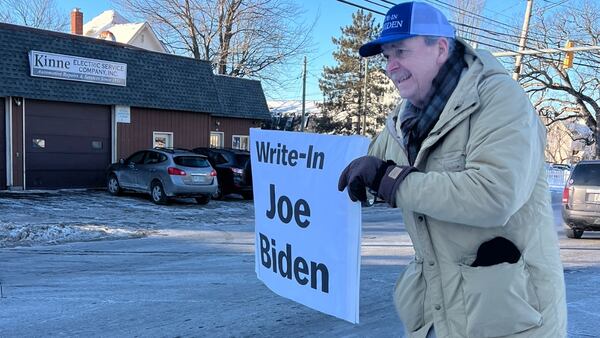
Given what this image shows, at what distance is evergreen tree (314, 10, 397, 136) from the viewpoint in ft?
156

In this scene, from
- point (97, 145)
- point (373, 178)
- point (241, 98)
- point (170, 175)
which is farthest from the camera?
point (241, 98)

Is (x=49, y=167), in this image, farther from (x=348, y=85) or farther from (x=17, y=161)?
(x=348, y=85)

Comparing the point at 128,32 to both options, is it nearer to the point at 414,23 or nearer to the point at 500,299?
the point at 414,23

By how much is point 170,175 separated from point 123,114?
16.6ft

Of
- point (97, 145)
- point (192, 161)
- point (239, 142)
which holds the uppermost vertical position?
point (239, 142)

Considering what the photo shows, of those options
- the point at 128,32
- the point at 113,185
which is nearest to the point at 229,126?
the point at 113,185

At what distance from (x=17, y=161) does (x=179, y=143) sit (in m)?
5.85

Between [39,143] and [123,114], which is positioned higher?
[123,114]

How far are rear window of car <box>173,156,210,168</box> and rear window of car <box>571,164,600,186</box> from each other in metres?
9.41

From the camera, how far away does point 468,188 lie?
1.68 metres

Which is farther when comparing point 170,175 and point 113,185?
point 113,185

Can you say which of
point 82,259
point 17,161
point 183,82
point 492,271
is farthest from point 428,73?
point 183,82

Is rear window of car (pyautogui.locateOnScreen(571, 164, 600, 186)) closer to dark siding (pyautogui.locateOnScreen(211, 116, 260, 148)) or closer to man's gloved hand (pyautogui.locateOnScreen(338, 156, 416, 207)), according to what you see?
man's gloved hand (pyautogui.locateOnScreen(338, 156, 416, 207))

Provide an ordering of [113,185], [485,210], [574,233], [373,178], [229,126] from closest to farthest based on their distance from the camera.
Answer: [485,210], [373,178], [574,233], [113,185], [229,126]
